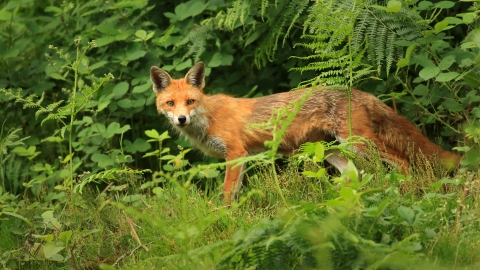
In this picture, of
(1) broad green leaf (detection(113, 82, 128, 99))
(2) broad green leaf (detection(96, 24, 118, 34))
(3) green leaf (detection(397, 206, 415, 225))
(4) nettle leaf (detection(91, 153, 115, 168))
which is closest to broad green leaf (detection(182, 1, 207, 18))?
(2) broad green leaf (detection(96, 24, 118, 34))

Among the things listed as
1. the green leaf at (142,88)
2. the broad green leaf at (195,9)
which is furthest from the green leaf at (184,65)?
the broad green leaf at (195,9)

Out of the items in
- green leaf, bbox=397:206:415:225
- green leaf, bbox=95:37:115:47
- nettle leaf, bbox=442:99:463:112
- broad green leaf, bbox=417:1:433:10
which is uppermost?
broad green leaf, bbox=417:1:433:10

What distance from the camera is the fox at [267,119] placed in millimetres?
6758

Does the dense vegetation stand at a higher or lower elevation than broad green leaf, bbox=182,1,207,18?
lower

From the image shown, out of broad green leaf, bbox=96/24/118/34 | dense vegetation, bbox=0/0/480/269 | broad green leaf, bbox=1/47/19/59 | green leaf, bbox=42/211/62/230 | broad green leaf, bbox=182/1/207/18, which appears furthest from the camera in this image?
broad green leaf, bbox=1/47/19/59

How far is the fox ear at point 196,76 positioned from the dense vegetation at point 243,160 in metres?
0.15

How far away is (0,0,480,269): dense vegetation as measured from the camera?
13.3 ft

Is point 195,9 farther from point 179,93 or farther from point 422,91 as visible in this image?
point 422,91

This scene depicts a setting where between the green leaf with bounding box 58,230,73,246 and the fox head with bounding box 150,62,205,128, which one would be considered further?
the fox head with bounding box 150,62,205,128

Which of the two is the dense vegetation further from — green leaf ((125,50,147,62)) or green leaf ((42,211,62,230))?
green leaf ((125,50,147,62))

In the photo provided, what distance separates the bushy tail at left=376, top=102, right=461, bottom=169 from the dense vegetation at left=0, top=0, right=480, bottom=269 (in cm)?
21

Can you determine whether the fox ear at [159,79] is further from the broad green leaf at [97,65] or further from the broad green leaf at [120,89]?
the broad green leaf at [97,65]

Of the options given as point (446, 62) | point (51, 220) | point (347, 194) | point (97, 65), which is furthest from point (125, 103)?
point (347, 194)

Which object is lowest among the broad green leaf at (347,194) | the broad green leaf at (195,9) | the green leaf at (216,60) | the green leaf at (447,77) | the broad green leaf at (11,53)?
the broad green leaf at (347,194)
